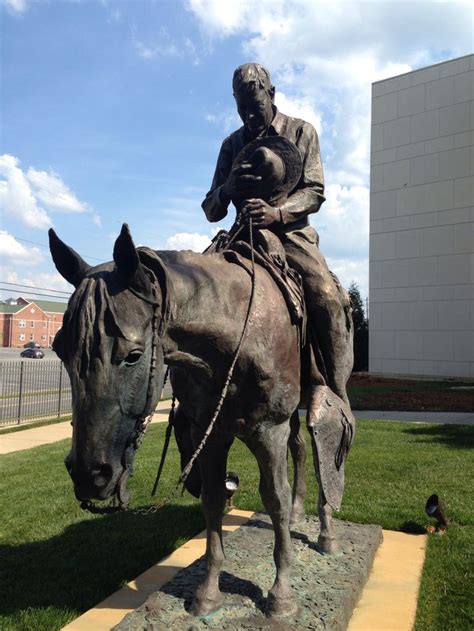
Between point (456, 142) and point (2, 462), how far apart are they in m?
24.8

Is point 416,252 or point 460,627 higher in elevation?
point 416,252

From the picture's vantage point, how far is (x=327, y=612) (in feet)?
10.5

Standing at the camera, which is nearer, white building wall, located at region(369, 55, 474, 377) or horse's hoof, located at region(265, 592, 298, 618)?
horse's hoof, located at region(265, 592, 298, 618)

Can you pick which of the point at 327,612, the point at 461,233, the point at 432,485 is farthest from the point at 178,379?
the point at 461,233

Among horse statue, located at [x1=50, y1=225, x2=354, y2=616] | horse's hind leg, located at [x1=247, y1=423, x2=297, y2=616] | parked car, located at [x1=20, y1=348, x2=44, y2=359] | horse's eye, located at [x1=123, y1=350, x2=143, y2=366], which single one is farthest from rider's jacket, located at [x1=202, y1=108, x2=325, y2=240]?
parked car, located at [x1=20, y1=348, x2=44, y2=359]

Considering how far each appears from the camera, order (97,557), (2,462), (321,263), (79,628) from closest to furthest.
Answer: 1. (79,628)
2. (321,263)
3. (97,557)
4. (2,462)

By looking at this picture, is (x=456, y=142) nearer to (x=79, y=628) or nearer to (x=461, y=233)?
(x=461, y=233)

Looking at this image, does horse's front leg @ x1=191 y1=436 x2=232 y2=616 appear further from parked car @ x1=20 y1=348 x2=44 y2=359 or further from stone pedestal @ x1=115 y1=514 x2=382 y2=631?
parked car @ x1=20 y1=348 x2=44 y2=359

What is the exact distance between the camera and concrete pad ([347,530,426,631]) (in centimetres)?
348

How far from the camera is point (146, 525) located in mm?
5688

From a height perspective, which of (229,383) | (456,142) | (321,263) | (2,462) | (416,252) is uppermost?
(456,142)

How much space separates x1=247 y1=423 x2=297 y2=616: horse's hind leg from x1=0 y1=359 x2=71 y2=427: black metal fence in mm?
12159

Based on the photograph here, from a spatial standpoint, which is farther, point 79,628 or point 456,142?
point 456,142

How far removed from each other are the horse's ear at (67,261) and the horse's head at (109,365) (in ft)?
0.41
